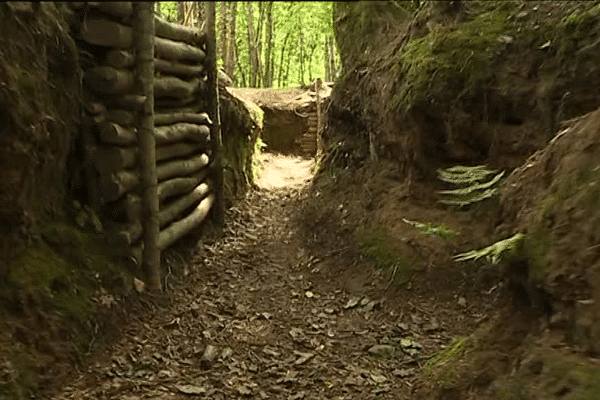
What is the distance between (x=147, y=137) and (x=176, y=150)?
1.15 metres

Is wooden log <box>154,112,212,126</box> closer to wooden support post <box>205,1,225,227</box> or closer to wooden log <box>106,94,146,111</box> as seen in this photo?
wooden support post <box>205,1,225,227</box>

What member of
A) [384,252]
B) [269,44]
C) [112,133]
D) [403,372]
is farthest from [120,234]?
[269,44]

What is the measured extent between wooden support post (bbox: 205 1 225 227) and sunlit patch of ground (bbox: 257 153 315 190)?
91.3 inches

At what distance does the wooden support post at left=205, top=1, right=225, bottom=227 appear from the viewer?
7105 millimetres

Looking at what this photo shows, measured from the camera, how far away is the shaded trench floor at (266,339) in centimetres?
407

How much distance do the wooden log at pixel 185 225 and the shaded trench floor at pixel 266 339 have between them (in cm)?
33

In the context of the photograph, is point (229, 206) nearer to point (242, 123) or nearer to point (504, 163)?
point (242, 123)

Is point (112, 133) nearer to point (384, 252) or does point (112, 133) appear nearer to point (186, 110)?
point (186, 110)

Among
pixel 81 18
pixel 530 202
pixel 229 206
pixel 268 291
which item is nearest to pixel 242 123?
pixel 229 206

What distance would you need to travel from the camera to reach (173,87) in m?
6.02

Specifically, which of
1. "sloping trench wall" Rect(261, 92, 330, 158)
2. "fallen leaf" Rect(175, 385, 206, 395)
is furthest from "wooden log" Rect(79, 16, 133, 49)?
"sloping trench wall" Rect(261, 92, 330, 158)

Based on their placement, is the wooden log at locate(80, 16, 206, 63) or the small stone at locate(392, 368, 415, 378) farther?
the wooden log at locate(80, 16, 206, 63)

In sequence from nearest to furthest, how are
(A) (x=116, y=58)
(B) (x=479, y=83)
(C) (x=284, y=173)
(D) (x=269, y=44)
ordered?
(A) (x=116, y=58) → (B) (x=479, y=83) → (C) (x=284, y=173) → (D) (x=269, y=44)

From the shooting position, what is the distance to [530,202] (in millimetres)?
Answer: 3482
